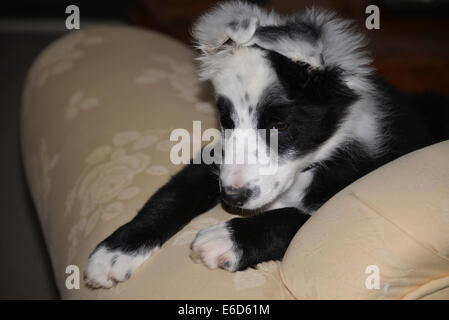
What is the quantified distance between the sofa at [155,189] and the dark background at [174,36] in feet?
2.32

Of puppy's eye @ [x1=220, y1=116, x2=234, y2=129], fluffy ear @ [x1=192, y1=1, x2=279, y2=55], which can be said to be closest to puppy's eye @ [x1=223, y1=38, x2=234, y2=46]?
fluffy ear @ [x1=192, y1=1, x2=279, y2=55]

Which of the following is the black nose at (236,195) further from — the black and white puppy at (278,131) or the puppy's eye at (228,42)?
the puppy's eye at (228,42)

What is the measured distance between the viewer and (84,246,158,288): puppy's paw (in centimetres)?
135

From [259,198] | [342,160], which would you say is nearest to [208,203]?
[259,198]

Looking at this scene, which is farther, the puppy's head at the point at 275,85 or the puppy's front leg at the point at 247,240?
the puppy's head at the point at 275,85

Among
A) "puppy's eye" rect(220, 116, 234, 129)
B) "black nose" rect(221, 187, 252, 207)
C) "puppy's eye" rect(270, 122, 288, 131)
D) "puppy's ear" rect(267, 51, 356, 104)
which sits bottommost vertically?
"black nose" rect(221, 187, 252, 207)

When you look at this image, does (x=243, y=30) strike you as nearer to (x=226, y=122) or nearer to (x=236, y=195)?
(x=226, y=122)

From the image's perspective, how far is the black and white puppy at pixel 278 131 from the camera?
1.43 m

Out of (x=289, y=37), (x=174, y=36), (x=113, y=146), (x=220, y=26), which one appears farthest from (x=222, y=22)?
(x=174, y=36)

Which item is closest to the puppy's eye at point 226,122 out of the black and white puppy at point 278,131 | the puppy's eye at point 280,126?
the black and white puppy at point 278,131

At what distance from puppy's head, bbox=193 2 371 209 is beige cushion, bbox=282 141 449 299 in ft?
1.22

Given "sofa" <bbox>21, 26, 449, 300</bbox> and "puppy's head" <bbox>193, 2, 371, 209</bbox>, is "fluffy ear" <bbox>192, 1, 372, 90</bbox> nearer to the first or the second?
"puppy's head" <bbox>193, 2, 371, 209</bbox>

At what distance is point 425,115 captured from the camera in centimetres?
212

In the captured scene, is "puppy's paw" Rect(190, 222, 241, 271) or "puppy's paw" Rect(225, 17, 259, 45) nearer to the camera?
"puppy's paw" Rect(190, 222, 241, 271)
